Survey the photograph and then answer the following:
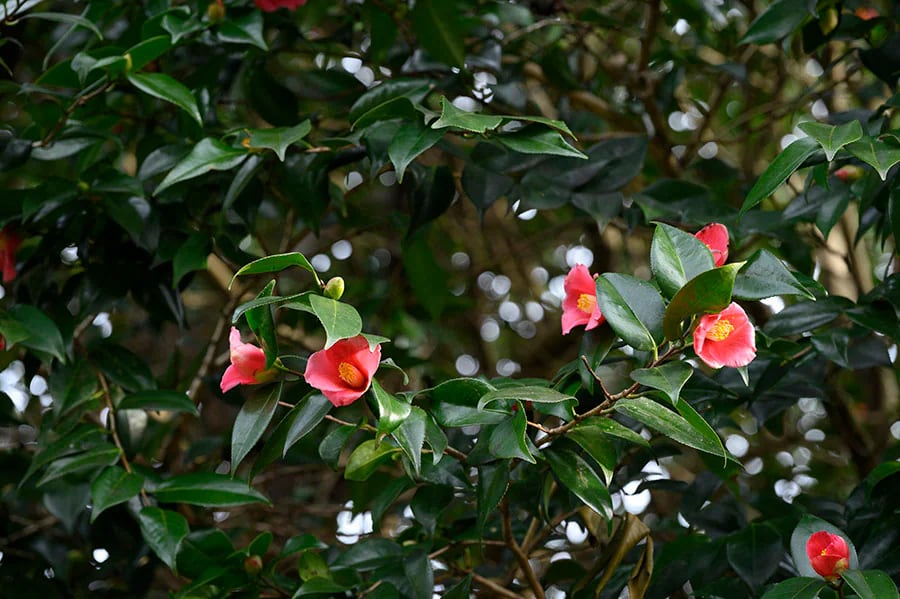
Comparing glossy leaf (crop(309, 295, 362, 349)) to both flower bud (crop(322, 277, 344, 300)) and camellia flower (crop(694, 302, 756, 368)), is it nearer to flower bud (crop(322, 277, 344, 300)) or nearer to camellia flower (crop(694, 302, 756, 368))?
flower bud (crop(322, 277, 344, 300))

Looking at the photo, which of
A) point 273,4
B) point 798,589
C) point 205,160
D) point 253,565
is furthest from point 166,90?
point 798,589

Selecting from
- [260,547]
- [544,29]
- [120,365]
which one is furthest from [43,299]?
[544,29]

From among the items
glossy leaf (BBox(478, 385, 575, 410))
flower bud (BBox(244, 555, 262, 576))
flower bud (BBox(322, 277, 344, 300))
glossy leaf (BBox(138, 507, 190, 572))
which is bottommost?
flower bud (BBox(244, 555, 262, 576))

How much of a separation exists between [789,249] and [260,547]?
0.80 metres

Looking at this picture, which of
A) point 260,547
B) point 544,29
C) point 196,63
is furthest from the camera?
point 544,29

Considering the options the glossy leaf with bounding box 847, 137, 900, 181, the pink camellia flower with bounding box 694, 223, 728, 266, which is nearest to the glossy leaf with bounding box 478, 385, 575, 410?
the pink camellia flower with bounding box 694, 223, 728, 266

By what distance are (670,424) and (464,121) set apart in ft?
1.08

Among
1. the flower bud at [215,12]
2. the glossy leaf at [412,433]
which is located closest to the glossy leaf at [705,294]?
the glossy leaf at [412,433]

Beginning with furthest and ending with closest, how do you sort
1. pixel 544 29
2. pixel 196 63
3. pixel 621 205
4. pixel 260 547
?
pixel 544 29 → pixel 196 63 → pixel 621 205 → pixel 260 547

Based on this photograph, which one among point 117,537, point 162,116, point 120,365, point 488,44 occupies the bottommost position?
point 117,537

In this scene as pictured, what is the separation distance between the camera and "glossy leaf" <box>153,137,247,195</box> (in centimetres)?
95

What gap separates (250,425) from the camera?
757 mm

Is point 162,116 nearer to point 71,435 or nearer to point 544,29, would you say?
point 71,435

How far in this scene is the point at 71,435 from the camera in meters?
1.08
